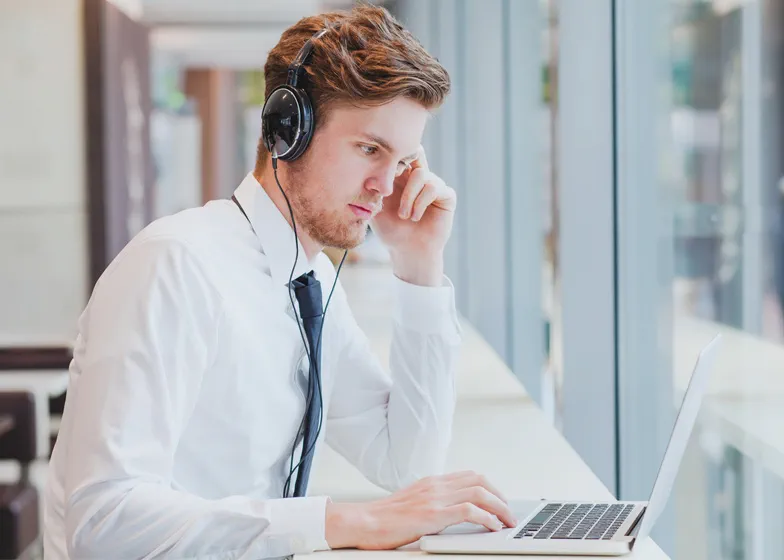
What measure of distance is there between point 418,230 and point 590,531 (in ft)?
1.97

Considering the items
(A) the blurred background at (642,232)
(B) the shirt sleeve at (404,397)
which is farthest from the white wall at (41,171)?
(B) the shirt sleeve at (404,397)

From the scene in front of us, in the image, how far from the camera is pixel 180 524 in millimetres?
1012

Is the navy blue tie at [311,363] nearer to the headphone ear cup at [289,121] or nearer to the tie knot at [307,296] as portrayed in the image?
the tie knot at [307,296]

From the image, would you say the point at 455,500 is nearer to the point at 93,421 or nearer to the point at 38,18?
the point at 93,421

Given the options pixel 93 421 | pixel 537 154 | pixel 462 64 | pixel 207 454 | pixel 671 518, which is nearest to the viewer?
pixel 93 421

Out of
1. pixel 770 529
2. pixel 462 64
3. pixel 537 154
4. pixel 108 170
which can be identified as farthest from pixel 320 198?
pixel 108 170

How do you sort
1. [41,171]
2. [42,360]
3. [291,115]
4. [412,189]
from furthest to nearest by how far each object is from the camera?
[41,171] < [42,360] < [412,189] < [291,115]

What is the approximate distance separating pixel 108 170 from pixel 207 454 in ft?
12.0

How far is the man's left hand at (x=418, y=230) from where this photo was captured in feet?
4.80

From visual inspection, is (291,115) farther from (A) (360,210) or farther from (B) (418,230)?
(B) (418,230)

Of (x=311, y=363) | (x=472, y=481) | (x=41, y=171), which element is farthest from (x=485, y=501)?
(x=41, y=171)

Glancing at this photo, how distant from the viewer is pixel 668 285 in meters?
1.78

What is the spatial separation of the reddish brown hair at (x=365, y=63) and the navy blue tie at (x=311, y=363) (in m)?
0.22

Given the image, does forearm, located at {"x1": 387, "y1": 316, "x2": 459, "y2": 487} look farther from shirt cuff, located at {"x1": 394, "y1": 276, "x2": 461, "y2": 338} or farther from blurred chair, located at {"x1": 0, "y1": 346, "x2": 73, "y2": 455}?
blurred chair, located at {"x1": 0, "y1": 346, "x2": 73, "y2": 455}
